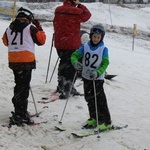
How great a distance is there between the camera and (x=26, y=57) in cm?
618

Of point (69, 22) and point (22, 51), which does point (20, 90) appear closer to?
point (22, 51)

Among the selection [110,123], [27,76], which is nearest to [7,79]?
[27,76]

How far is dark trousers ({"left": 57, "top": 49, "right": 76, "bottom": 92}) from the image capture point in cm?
806

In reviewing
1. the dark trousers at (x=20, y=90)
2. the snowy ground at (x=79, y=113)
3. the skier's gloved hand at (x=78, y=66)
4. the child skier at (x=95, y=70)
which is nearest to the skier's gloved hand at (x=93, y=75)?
the child skier at (x=95, y=70)

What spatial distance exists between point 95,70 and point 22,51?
127 centimetres

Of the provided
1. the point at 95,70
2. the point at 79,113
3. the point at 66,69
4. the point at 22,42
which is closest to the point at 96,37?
the point at 95,70

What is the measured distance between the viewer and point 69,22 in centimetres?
791

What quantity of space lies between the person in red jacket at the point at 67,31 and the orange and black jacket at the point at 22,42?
1782 mm

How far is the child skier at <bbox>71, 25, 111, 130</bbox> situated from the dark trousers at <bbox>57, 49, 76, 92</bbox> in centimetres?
167

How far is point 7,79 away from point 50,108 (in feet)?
7.39

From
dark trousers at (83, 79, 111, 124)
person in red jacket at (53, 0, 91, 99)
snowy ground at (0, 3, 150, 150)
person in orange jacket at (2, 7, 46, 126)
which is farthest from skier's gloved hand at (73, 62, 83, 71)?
person in red jacket at (53, 0, 91, 99)

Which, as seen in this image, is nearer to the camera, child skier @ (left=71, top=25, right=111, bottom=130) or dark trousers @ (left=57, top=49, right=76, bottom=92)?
child skier @ (left=71, top=25, right=111, bottom=130)

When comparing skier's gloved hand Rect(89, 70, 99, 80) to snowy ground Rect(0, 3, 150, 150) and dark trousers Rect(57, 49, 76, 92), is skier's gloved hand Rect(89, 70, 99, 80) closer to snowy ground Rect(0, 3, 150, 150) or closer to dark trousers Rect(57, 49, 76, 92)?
snowy ground Rect(0, 3, 150, 150)

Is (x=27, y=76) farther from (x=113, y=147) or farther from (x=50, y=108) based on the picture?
(x=113, y=147)
